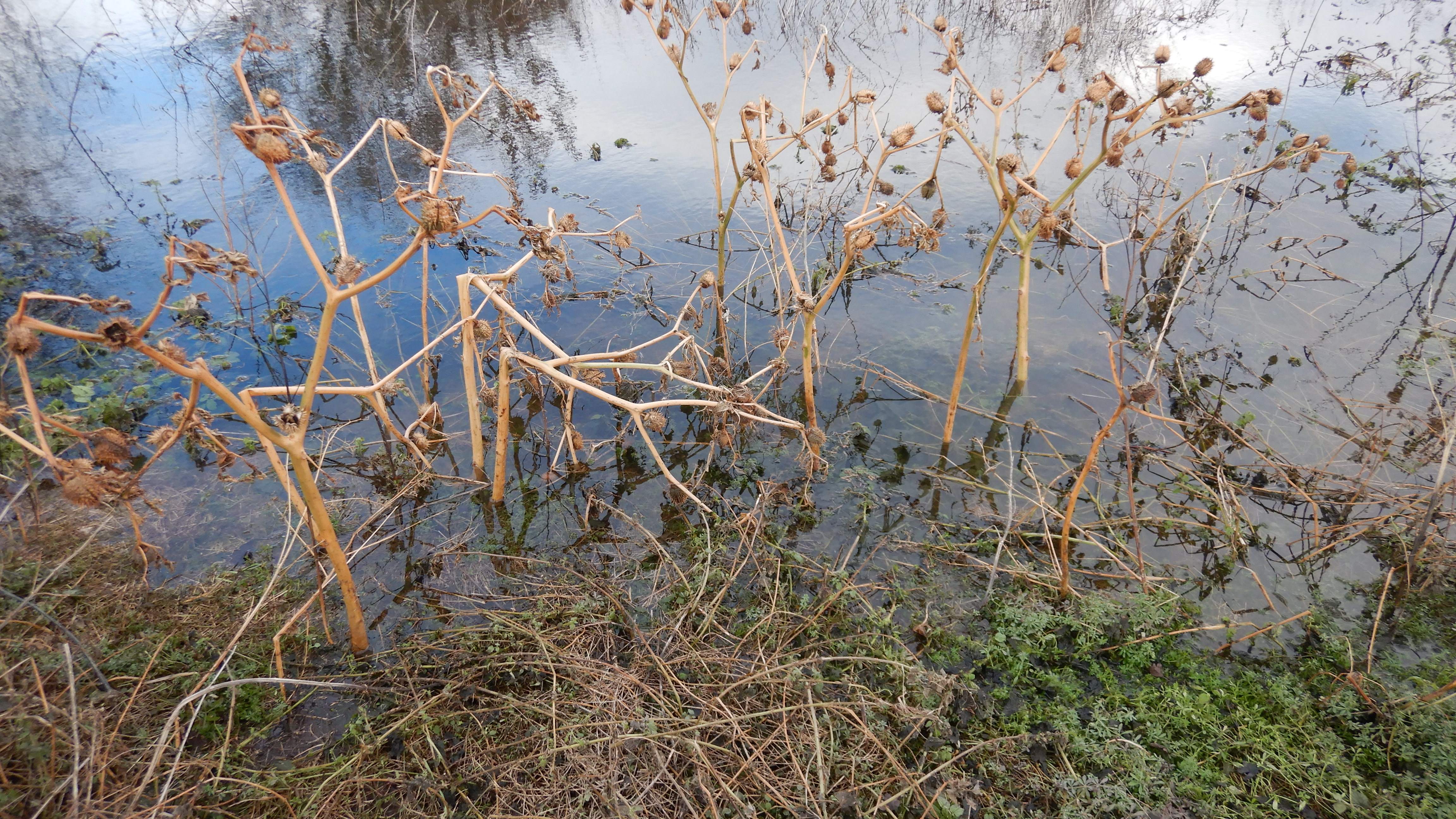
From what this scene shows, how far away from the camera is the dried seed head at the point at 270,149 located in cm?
182

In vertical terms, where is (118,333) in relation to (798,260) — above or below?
above

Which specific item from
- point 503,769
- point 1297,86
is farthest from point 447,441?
point 1297,86

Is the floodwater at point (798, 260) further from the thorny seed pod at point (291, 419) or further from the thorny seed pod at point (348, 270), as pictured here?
the thorny seed pod at point (348, 270)

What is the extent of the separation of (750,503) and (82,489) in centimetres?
252

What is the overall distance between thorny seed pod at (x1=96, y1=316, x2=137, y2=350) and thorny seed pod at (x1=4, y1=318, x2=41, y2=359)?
0.24 metres

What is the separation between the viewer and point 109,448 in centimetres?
217

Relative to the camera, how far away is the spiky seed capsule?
169 centimetres

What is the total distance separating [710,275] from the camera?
12.4 ft

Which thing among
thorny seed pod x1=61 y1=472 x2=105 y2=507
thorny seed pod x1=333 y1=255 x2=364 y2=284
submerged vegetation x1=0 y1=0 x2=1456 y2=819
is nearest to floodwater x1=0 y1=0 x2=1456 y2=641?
submerged vegetation x1=0 y1=0 x2=1456 y2=819

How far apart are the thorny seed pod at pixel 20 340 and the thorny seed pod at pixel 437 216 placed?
3.03 ft

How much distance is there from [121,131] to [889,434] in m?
7.76

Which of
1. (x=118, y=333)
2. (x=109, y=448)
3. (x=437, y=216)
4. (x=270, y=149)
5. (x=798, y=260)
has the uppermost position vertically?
(x=270, y=149)

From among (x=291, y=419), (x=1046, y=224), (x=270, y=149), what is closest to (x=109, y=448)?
(x=291, y=419)

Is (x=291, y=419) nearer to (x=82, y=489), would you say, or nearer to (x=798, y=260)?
(x=82, y=489)
